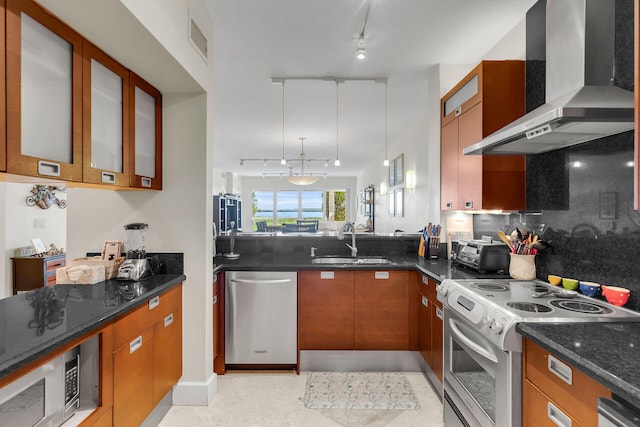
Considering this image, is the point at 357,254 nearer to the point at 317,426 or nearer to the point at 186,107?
the point at 317,426

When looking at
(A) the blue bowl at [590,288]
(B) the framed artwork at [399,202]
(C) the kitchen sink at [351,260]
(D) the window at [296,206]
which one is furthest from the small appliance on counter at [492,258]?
(D) the window at [296,206]

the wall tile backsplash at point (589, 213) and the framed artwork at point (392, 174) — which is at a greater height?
the framed artwork at point (392, 174)

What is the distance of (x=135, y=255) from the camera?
85.4 inches

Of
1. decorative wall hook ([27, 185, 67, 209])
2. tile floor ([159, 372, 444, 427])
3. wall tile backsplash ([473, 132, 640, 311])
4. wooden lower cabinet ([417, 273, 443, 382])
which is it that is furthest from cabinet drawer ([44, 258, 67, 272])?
wall tile backsplash ([473, 132, 640, 311])

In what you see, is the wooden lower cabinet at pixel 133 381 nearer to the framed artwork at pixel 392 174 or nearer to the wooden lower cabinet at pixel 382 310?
the wooden lower cabinet at pixel 382 310

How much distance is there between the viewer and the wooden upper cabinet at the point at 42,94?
1.23 metres

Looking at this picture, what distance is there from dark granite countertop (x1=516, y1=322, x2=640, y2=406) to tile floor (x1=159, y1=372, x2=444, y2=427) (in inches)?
47.4

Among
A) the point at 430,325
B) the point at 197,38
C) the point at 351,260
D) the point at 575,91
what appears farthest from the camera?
the point at 351,260

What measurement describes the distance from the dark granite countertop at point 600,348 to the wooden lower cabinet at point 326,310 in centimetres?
155

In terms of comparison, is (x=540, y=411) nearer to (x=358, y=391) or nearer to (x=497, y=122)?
(x=358, y=391)

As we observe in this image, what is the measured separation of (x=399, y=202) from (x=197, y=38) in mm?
4608

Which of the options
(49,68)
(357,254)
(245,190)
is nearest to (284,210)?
(245,190)

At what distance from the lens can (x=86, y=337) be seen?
4.47 ft

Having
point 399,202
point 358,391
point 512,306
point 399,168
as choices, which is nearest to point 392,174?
point 399,168
